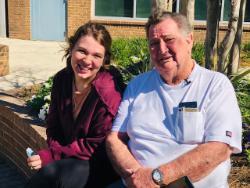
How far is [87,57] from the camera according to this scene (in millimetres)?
3037

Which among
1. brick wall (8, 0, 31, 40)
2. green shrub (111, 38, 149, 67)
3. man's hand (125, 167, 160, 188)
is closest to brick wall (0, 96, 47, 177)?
man's hand (125, 167, 160, 188)

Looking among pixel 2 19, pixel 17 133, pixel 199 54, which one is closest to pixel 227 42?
pixel 17 133

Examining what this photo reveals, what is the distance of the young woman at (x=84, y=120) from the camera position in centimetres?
290

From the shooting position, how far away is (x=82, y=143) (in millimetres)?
3004

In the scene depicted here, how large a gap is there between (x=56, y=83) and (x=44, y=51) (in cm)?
891

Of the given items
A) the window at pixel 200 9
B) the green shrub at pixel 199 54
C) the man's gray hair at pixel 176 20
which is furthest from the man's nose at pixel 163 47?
the window at pixel 200 9

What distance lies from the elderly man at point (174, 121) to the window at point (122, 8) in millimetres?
11035

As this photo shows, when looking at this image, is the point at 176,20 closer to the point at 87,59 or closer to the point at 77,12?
the point at 87,59

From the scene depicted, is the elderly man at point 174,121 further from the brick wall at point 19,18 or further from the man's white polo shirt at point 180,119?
the brick wall at point 19,18

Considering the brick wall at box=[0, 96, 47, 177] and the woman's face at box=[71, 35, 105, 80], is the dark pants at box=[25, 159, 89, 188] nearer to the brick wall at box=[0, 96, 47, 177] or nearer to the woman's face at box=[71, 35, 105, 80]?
the woman's face at box=[71, 35, 105, 80]

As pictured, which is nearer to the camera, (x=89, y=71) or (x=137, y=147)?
(x=137, y=147)

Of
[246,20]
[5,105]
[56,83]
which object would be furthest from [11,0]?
[56,83]

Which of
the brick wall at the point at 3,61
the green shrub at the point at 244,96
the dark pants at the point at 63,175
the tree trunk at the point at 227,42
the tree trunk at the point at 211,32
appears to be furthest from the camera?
the brick wall at the point at 3,61

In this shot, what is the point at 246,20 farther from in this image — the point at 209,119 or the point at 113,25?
the point at 209,119
